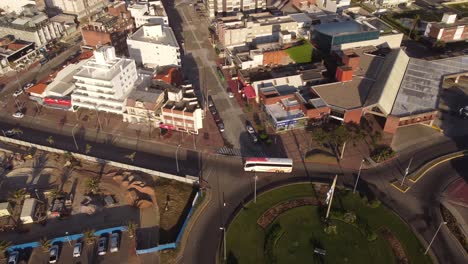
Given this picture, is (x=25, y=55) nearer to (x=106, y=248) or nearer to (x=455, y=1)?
(x=106, y=248)

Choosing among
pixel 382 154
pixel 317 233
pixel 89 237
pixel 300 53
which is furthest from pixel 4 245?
pixel 300 53

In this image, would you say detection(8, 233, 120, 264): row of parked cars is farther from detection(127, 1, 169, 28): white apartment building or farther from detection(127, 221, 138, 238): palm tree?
detection(127, 1, 169, 28): white apartment building

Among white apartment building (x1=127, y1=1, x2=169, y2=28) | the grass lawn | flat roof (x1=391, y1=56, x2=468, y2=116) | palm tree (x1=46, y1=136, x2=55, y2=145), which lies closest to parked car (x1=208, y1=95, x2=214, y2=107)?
the grass lawn

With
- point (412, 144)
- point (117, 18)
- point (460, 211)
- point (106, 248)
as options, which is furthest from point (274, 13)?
point (106, 248)

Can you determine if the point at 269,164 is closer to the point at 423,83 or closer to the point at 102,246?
the point at 102,246

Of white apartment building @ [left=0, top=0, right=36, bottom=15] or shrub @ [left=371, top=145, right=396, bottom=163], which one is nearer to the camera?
shrub @ [left=371, top=145, right=396, bottom=163]

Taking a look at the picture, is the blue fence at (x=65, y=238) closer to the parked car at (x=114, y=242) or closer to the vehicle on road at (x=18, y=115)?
the parked car at (x=114, y=242)

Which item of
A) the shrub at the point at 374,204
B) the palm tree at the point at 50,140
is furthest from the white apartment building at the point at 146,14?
the shrub at the point at 374,204

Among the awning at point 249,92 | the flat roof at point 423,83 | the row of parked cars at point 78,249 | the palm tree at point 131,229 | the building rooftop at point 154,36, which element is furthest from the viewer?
the building rooftop at point 154,36
